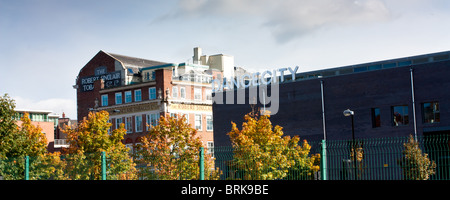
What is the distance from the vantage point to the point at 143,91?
74.5 metres

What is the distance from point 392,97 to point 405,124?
237 centimetres

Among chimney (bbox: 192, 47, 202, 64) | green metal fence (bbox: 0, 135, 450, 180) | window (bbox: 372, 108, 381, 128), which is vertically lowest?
green metal fence (bbox: 0, 135, 450, 180)

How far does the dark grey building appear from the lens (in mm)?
47938

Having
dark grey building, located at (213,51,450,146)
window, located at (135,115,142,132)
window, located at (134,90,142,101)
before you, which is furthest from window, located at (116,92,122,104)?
dark grey building, located at (213,51,450,146)

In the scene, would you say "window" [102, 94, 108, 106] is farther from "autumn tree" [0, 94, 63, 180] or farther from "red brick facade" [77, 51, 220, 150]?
"autumn tree" [0, 94, 63, 180]

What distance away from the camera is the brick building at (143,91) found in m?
72.9

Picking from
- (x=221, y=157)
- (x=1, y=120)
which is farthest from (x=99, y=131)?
(x=221, y=157)

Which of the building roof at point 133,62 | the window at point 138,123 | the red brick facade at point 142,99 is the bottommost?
the window at point 138,123

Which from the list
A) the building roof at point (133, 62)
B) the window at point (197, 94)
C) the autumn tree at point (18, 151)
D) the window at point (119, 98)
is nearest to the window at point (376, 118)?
the autumn tree at point (18, 151)

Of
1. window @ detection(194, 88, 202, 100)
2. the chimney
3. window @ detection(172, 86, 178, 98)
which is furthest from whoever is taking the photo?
the chimney

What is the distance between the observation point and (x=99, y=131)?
5350 cm

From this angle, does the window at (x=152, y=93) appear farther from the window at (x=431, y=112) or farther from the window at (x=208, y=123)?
the window at (x=431, y=112)

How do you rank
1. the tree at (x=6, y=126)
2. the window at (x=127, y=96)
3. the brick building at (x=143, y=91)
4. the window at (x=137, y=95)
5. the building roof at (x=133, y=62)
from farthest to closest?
the building roof at (x=133, y=62)
the window at (x=127, y=96)
the window at (x=137, y=95)
the brick building at (x=143, y=91)
the tree at (x=6, y=126)
